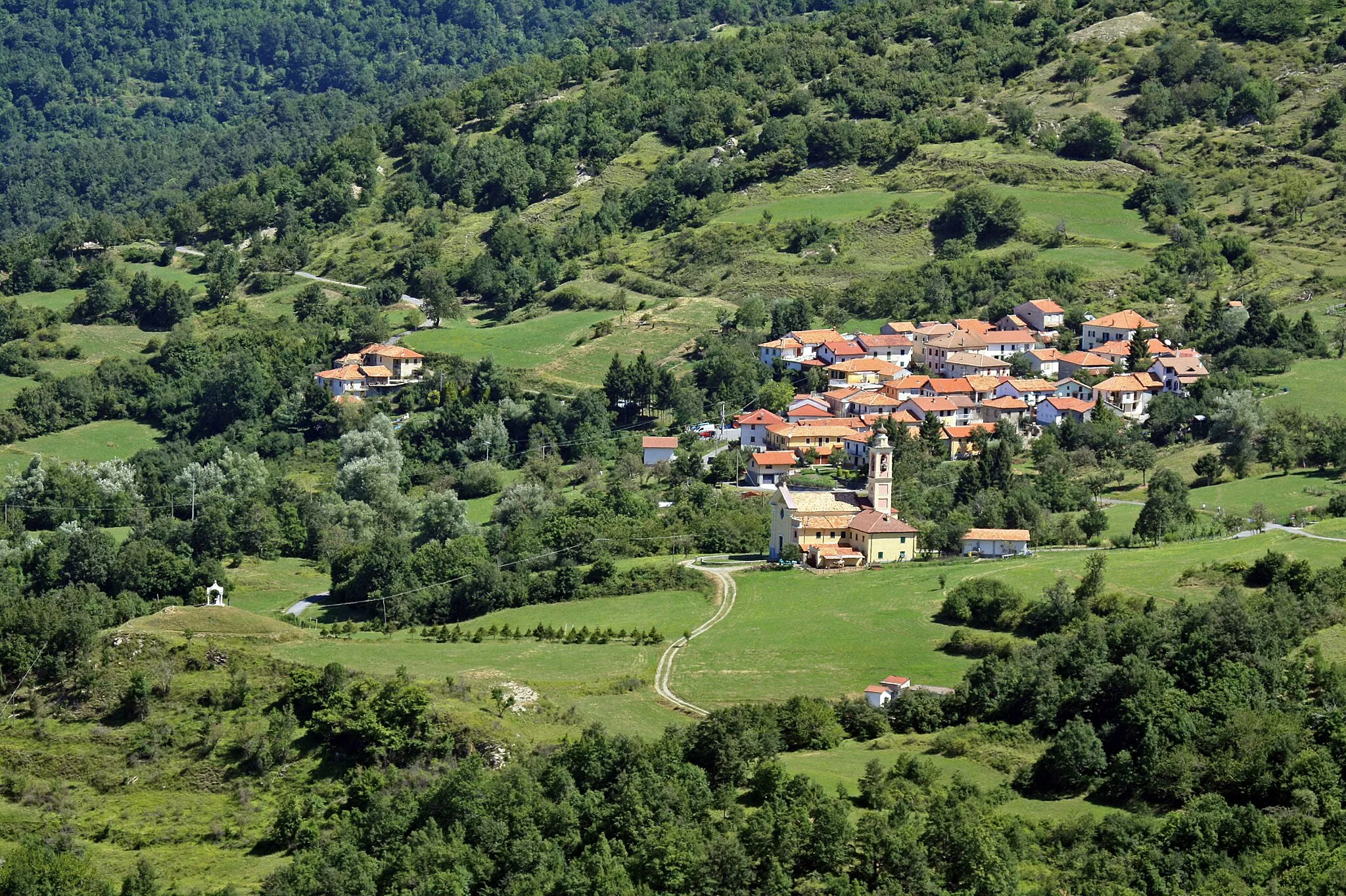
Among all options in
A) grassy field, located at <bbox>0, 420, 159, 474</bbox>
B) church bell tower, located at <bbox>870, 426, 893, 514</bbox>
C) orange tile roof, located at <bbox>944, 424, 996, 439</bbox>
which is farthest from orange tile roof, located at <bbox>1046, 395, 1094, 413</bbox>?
grassy field, located at <bbox>0, 420, 159, 474</bbox>

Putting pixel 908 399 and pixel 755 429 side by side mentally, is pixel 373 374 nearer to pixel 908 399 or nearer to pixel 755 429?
pixel 755 429

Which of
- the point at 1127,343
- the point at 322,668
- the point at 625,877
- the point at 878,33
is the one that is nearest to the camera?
the point at 625,877

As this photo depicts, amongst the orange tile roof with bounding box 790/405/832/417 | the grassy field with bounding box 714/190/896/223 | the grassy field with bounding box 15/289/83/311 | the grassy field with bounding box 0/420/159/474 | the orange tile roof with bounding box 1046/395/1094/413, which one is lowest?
the grassy field with bounding box 0/420/159/474

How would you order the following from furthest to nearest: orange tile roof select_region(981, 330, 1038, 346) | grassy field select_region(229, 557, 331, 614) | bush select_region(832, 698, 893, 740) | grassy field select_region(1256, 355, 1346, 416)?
orange tile roof select_region(981, 330, 1038, 346) < grassy field select_region(1256, 355, 1346, 416) < grassy field select_region(229, 557, 331, 614) < bush select_region(832, 698, 893, 740)

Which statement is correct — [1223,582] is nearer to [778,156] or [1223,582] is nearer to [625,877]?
[625,877]

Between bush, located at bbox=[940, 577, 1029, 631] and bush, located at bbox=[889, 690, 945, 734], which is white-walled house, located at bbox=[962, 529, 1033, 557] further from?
bush, located at bbox=[889, 690, 945, 734]

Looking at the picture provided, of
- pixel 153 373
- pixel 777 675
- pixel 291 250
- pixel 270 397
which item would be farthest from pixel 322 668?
pixel 291 250

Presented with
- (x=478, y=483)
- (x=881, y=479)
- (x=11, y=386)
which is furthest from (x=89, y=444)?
(x=881, y=479)
